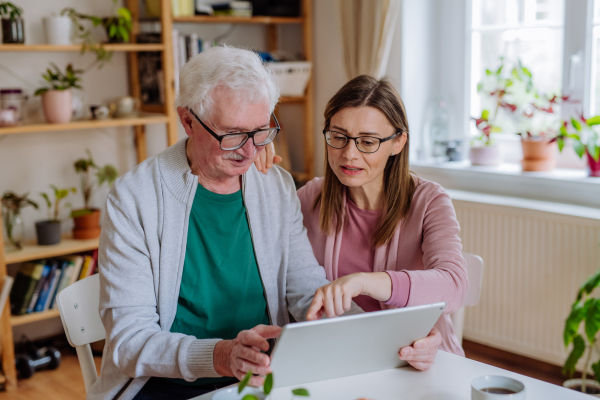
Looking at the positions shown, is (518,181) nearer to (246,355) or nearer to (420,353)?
(420,353)

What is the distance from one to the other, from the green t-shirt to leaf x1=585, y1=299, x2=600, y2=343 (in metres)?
1.20

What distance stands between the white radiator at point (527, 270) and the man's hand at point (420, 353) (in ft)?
4.97

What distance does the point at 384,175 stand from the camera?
1.75 metres

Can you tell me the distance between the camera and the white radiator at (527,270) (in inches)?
98.3

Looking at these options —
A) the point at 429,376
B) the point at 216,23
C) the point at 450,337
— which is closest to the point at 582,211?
the point at 450,337

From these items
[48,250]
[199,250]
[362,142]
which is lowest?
[48,250]

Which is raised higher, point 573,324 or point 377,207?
point 377,207

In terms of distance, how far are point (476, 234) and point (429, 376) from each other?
5.81ft

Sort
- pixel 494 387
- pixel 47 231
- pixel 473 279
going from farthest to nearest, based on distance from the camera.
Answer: pixel 47 231 → pixel 473 279 → pixel 494 387

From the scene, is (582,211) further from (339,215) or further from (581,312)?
(339,215)

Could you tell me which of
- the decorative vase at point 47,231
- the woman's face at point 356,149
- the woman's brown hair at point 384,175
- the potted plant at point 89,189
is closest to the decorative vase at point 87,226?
the potted plant at point 89,189

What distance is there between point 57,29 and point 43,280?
1.17m

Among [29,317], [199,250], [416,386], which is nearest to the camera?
[416,386]

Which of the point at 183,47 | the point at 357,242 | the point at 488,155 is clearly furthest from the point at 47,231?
the point at 488,155
